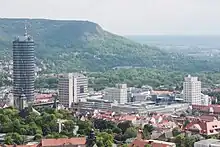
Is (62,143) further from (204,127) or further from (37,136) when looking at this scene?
(204,127)

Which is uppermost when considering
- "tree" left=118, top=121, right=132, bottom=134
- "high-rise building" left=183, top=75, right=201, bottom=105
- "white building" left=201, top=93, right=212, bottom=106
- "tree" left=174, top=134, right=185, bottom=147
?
"high-rise building" left=183, top=75, right=201, bottom=105

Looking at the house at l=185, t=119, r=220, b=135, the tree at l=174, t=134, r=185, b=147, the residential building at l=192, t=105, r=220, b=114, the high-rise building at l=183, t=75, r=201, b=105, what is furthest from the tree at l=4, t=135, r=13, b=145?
the high-rise building at l=183, t=75, r=201, b=105

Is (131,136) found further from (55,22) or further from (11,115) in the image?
(55,22)

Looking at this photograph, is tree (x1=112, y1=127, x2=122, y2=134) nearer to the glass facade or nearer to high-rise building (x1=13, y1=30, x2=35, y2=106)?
high-rise building (x1=13, y1=30, x2=35, y2=106)

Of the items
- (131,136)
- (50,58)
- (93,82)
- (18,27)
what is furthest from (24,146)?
(18,27)

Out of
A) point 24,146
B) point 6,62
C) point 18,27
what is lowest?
point 24,146

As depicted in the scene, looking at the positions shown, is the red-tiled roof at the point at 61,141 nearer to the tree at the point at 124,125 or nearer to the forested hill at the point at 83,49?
the tree at the point at 124,125

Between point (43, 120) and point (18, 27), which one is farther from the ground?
point (18, 27)
